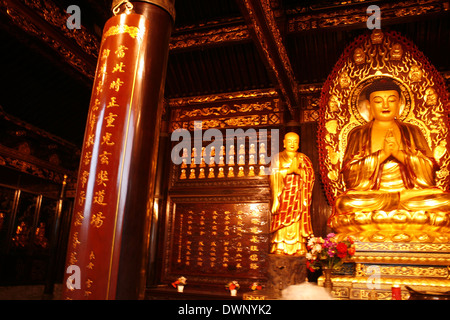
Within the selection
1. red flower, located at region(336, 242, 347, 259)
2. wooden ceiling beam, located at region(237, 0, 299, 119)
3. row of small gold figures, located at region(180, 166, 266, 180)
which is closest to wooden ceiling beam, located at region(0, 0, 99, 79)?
row of small gold figures, located at region(180, 166, 266, 180)

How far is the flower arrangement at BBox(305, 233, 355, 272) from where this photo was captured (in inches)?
136

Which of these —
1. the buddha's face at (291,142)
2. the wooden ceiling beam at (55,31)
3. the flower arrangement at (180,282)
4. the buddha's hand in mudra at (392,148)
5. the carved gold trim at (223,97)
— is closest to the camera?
the wooden ceiling beam at (55,31)

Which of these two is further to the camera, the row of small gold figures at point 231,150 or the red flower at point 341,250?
the row of small gold figures at point 231,150

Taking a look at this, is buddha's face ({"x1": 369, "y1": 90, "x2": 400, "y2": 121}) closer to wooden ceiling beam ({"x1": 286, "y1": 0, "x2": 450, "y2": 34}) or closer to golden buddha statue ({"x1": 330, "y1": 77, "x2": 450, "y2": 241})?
golden buddha statue ({"x1": 330, "y1": 77, "x2": 450, "y2": 241})

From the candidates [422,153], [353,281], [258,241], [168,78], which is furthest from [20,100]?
[422,153]

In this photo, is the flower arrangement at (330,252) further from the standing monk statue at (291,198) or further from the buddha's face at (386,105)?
the buddha's face at (386,105)

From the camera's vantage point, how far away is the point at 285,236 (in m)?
4.62

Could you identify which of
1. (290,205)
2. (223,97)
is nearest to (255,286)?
(290,205)

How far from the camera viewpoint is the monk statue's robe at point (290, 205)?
4605mm

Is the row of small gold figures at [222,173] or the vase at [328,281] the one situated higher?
the row of small gold figures at [222,173]

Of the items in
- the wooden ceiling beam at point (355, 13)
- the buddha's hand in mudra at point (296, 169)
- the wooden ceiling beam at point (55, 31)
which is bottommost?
the buddha's hand in mudra at point (296, 169)

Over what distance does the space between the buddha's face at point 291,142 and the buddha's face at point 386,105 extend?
1059 mm

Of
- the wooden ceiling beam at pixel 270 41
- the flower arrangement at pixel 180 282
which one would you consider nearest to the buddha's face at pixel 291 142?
the wooden ceiling beam at pixel 270 41

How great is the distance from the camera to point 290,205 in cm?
475
